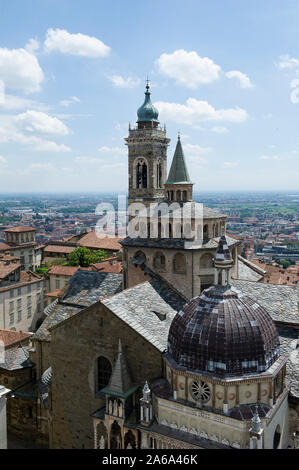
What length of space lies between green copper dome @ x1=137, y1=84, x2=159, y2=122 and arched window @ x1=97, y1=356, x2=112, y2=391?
1512 inches

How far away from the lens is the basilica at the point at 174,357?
19.2m

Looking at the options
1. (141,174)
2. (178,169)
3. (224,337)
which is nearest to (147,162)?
(141,174)

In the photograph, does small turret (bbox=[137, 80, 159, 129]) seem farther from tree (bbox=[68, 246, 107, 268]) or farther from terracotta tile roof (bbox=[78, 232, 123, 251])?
terracotta tile roof (bbox=[78, 232, 123, 251])

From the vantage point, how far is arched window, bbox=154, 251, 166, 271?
3203 centimetres

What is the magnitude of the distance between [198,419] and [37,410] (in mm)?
17450

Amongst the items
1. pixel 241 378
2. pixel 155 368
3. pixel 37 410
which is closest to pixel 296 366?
pixel 241 378

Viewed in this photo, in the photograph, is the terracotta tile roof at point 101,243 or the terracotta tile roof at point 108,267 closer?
the terracotta tile roof at point 108,267

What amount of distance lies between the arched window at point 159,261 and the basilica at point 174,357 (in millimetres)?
86

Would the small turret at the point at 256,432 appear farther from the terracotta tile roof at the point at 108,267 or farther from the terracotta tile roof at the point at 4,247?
the terracotta tile roof at the point at 4,247

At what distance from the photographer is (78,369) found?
25156 millimetres

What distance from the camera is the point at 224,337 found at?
762 inches

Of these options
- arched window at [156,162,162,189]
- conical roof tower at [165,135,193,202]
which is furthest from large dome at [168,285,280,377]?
arched window at [156,162,162,189]

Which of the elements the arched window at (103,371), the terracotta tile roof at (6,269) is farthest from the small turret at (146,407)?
the terracotta tile roof at (6,269)
